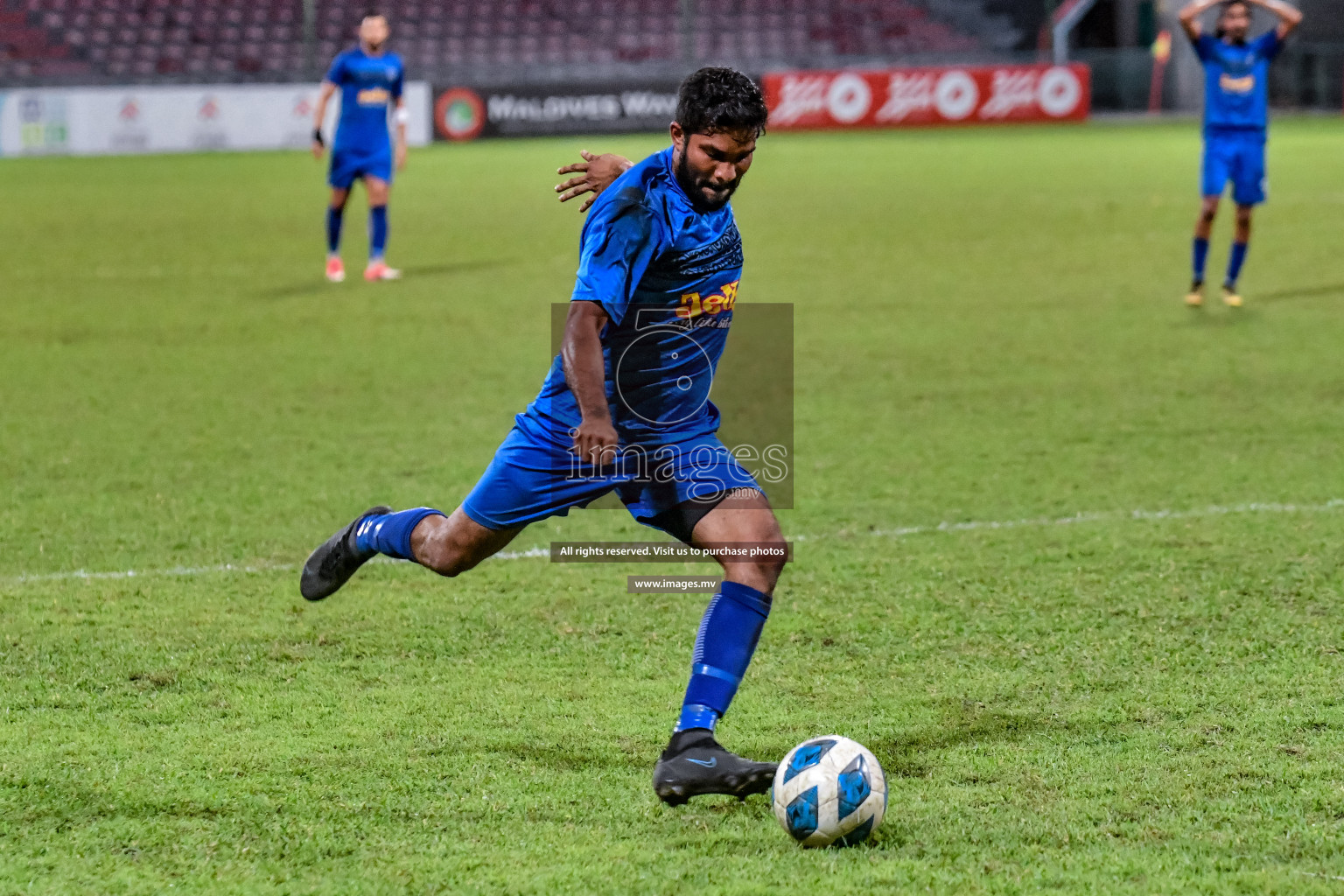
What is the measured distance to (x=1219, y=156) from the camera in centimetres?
1130

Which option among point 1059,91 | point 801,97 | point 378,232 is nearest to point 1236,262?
point 378,232

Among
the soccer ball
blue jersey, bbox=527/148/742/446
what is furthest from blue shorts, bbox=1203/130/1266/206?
the soccer ball

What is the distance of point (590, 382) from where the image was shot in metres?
3.73

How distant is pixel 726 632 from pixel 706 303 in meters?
0.80

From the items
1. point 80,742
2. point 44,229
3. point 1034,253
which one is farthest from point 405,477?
point 44,229

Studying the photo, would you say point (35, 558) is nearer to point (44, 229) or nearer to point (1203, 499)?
point (1203, 499)

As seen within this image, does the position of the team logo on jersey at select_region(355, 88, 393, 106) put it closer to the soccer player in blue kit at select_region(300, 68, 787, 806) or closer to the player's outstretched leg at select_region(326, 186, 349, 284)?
the player's outstretched leg at select_region(326, 186, 349, 284)

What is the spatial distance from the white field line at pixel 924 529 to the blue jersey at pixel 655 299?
1999 millimetres

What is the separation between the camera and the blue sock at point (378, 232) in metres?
13.3

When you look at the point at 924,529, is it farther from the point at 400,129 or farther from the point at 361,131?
the point at 400,129

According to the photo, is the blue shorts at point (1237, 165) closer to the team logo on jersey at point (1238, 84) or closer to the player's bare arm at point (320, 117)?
the team logo on jersey at point (1238, 84)

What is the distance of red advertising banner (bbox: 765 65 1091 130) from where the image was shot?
106 ft

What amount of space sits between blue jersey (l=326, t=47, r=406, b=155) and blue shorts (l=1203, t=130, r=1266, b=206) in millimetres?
6253

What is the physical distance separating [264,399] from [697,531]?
5484mm
